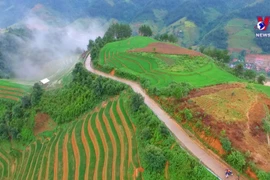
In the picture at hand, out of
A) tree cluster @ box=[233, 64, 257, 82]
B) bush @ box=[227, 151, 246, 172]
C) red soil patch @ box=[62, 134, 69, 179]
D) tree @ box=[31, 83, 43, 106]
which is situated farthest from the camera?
tree @ box=[31, 83, 43, 106]

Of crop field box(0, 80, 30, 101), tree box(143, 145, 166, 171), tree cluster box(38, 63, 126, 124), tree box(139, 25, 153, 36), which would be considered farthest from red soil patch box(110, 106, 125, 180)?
tree box(139, 25, 153, 36)

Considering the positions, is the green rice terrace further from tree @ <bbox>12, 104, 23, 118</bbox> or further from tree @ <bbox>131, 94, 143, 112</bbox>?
tree @ <bbox>12, 104, 23, 118</bbox>

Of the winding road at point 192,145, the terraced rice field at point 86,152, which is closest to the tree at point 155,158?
the terraced rice field at point 86,152

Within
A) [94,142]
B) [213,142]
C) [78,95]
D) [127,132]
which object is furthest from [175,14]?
[213,142]

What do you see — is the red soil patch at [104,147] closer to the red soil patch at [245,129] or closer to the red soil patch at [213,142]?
the red soil patch at [245,129]

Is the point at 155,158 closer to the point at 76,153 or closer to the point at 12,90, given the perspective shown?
the point at 76,153

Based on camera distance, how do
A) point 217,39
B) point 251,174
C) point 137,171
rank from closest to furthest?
point 251,174
point 137,171
point 217,39
